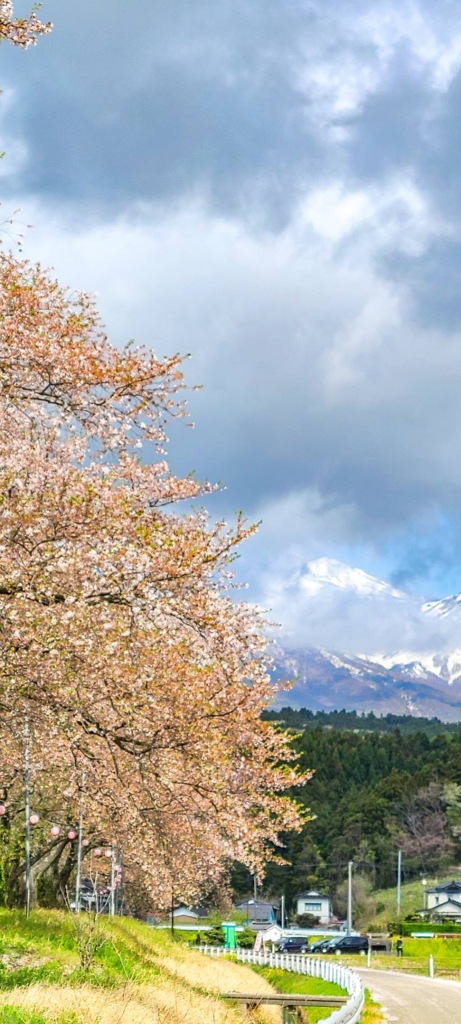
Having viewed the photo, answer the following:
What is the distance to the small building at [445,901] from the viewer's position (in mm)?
100438

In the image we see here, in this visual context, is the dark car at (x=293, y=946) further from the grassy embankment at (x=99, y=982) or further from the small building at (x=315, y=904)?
the grassy embankment at (x=99, y=982)

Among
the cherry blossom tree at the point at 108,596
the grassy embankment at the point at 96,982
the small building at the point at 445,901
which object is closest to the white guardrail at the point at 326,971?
the grassy embankment at the point at 96,982

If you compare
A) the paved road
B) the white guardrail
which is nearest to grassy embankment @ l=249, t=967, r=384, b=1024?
the white guardrail

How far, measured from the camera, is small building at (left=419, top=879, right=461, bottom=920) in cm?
10044

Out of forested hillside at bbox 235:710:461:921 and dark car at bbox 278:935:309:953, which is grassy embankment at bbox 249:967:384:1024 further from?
forested hillside at bbox 235:710:461:921

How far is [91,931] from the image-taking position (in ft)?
56.5

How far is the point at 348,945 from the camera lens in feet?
237

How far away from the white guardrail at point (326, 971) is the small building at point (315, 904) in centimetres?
6290

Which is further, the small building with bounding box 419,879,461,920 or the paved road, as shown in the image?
the small building with bounding box 419,879,461,920

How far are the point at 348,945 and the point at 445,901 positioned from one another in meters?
35.7

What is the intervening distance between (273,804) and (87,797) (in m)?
5.58

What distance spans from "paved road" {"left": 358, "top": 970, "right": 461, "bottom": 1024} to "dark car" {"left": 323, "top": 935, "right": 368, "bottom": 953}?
25057 mm

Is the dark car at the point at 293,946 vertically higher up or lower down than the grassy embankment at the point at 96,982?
lower down

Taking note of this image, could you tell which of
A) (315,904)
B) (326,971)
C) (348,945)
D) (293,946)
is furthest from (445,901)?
(326,971)
